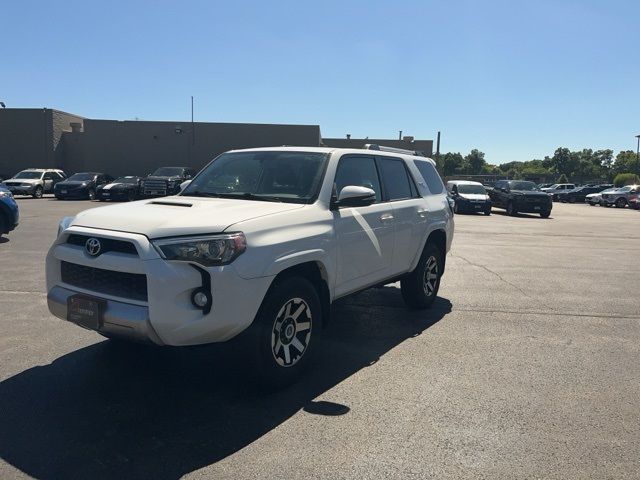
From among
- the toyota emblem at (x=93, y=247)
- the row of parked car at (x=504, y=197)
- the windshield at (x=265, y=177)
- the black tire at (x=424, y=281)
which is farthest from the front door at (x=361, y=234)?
the row of parked car at (x=504, y=197)

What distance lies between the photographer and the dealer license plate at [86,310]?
3578mm

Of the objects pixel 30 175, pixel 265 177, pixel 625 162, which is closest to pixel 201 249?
pixel 265 177

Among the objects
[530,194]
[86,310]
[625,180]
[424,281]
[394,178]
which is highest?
[625,180]

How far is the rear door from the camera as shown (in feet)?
18.6

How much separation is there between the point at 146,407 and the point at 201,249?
126cm

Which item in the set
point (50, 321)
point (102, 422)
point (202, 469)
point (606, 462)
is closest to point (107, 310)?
point (102, 422)

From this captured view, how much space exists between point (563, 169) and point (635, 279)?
142 metres

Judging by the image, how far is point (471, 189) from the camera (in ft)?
85.0

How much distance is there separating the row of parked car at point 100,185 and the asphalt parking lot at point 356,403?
Result: 19449 millimetres

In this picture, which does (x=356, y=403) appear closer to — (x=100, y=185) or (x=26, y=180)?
(x=100, y=185)

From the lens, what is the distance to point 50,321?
5.67m

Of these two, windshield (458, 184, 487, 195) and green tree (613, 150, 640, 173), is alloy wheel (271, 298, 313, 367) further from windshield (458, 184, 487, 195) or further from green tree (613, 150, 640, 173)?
green tree (613, 150, 640, 173)

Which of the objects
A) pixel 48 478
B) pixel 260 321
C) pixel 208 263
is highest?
pixel 208 263

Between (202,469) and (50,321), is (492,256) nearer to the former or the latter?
(50,321)
